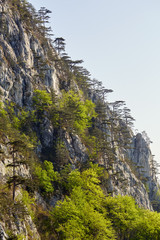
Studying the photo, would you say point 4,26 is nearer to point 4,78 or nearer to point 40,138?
point 4,78

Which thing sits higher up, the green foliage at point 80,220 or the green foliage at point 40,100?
the green foliage at point 40,100

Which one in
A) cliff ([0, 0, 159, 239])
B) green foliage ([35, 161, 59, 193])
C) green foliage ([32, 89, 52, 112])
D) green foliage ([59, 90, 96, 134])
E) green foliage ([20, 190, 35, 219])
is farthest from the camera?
green foliage ([32, 89, 52, 112])

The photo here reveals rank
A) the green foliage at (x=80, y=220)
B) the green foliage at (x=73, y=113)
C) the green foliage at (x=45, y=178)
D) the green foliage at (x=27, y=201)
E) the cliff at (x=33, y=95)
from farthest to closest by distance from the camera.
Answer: the green foliage at (x=73, y=113) → the cliff at (x=33, y=95) → the green foliage at (x=45, y=178) → the green foliage at (x=80, y=220) → the green foliage at (x=27, y=201)

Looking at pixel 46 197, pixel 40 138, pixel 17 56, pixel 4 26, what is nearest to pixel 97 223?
pixel 46 197

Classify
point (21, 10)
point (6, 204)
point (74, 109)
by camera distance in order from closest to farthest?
point (6, 204)
point (74, 109)
point (21, 10)

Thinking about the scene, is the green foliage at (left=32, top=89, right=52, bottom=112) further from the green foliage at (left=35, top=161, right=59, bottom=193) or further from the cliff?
the green foliage at (left=35, top=161, right=59, bottom=193)

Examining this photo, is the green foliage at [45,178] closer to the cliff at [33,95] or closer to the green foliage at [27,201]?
the cliff at [33,95]

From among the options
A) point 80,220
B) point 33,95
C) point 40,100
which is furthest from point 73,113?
point 80,220

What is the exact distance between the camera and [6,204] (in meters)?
20.8

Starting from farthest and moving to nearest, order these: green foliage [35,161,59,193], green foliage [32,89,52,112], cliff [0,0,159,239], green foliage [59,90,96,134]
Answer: green foliage [32,89,52,112] → green foliage [59,90,96,134] → cliff [0,0,159,239] → green foliage [35,161,59,193]

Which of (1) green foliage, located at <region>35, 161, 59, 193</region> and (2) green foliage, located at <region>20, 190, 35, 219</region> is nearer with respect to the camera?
(2) green foliage, located at <region>20, 190, 35, 219</region>

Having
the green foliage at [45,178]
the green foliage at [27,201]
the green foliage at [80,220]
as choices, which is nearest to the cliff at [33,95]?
the green foliage at [45,178]

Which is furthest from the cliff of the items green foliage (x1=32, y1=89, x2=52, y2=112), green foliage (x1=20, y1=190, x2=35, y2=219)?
green foliage (x1=20, y1=190, x2=35, y2=219)

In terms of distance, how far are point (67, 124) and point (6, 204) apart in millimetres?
35345
